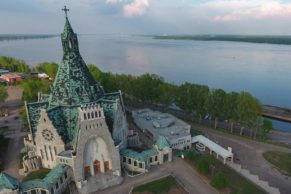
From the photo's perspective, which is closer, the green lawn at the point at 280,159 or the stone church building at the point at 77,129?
the stone church building at the point at 77,129

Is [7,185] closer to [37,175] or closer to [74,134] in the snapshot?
[37,175]

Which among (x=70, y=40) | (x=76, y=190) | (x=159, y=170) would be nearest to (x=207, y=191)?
(x=159, y=170)

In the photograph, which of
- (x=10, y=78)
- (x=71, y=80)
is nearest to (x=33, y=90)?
(x=71, y=80)

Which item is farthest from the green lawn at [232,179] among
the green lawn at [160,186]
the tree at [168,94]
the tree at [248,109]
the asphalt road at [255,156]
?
the tree at [168,94]

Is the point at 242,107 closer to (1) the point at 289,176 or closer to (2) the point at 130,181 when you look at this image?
(1) the point at 289,176

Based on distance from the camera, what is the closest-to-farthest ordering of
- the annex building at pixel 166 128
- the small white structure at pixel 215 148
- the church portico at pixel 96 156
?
1. the church portico at pixel 96 156
2. the small white structure at pixel 215 148
3. the annex building at pixel 166 128

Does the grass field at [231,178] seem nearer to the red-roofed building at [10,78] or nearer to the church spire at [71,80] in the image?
the church spire at [71,80]
